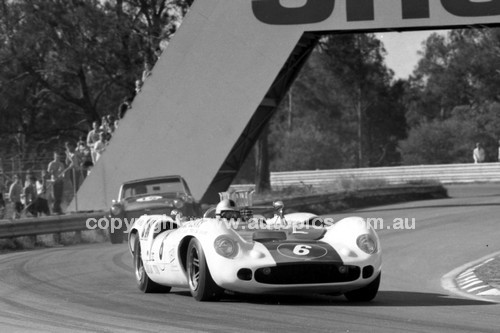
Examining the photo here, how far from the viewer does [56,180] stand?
24297 mm

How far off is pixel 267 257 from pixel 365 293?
102 centimetres

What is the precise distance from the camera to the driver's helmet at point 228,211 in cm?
1012

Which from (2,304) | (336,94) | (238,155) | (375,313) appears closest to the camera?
(375,313)

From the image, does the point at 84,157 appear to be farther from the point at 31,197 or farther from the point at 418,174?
the point at 418,174

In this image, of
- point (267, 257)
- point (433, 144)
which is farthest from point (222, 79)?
point (433, 144)

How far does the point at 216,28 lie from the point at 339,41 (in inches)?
460

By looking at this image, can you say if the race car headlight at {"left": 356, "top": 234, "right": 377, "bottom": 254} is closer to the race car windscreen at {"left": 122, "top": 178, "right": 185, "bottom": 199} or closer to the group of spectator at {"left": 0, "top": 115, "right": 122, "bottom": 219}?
the race car windscreen at {"left": 122, "top": 178, "right": 185, "bottom": 199}

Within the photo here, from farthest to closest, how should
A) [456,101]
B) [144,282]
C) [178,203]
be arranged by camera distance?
[456,101] → [178,203] → [144,282]

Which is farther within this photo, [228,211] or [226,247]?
[228,211]

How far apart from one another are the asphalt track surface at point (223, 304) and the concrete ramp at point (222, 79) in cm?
691

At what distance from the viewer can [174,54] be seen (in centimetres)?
2350

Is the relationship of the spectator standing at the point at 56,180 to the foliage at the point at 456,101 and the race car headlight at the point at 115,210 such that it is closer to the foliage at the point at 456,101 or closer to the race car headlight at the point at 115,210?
the race car headlight at the point at 115,210

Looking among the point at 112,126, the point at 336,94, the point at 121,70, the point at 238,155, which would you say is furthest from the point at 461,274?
the point at 336,94

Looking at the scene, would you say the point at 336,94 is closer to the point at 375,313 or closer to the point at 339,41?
the point at 339,41
